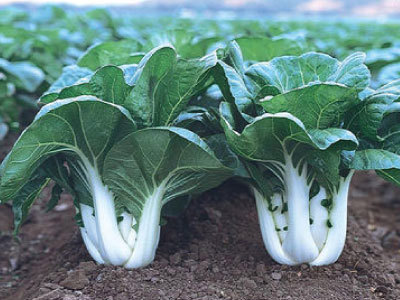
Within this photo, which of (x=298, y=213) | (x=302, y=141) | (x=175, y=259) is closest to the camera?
(x=302, y=141)

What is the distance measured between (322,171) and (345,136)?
37 cm

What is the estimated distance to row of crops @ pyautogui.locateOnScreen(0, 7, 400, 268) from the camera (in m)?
2.35

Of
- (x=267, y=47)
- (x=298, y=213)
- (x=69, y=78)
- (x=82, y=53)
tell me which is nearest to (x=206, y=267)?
(x=298, y=213)

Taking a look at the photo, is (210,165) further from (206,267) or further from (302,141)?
(206,267)

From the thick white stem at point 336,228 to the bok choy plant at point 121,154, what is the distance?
567 millimetres

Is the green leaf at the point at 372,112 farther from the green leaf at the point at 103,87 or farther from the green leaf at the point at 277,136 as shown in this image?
the green leaf at the point at 103,87

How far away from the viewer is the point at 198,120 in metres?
2.71

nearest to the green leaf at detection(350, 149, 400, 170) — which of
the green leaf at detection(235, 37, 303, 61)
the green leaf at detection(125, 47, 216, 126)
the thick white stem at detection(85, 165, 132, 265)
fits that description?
the green leaf at detection(125, 47, 216, 126)

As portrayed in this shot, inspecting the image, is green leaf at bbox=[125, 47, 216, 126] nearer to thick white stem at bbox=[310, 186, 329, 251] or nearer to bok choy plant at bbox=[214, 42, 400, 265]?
bok choy plant at bbox=[214, 42, 400, 265]

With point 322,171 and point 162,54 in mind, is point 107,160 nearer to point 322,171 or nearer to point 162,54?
point 162,54

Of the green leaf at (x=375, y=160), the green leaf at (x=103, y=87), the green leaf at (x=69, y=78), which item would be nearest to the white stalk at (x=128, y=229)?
the green leaf at (x=103, y=87)

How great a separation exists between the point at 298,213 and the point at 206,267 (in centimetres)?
56

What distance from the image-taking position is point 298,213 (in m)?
2.66

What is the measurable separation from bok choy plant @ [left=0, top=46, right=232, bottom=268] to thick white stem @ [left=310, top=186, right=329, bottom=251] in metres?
0.47
